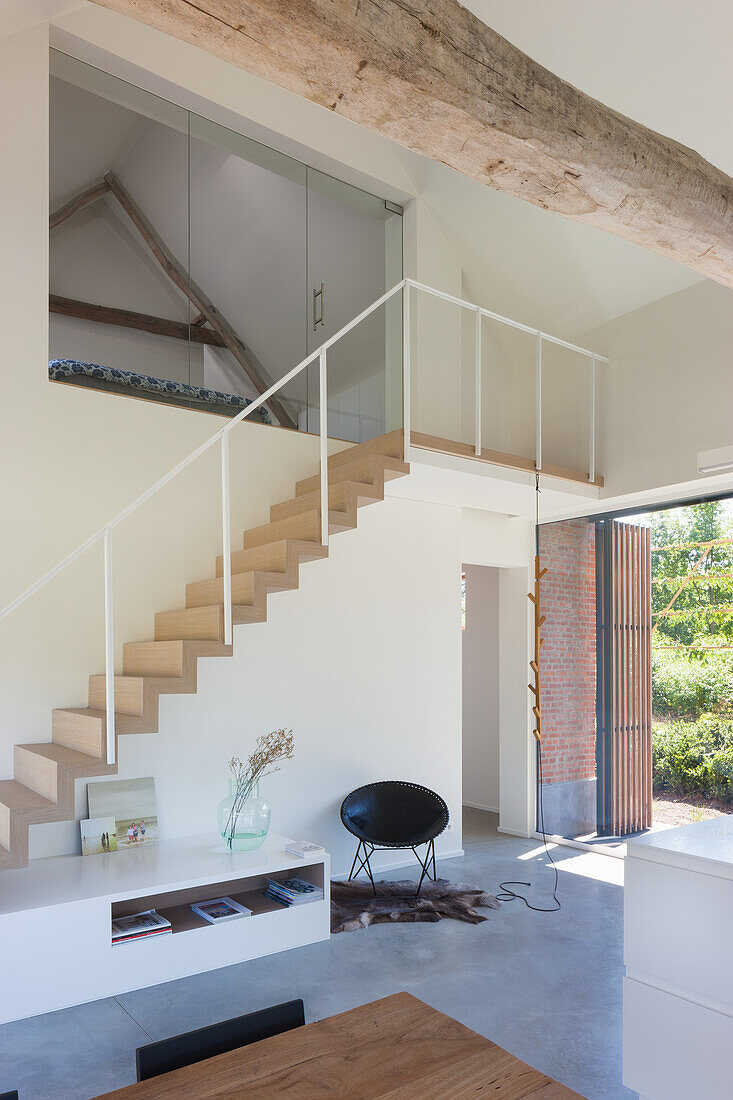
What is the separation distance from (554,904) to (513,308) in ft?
15.4

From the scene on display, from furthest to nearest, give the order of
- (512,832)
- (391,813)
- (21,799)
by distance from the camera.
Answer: (512,832) → (391,813) → (21,799)

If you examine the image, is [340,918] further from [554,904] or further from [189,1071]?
[189,1071]

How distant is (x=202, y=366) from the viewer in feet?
21.1

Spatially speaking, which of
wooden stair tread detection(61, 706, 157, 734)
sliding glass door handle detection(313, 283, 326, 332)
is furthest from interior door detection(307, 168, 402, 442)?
wooden stair tread detection(61, 706, 157, 734)

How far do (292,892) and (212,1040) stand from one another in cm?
295

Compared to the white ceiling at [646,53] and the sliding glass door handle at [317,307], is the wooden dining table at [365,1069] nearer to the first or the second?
the white ceiling at [646,53]

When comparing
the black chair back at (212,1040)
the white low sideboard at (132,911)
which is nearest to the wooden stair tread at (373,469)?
the white low sideboard at (132,911)

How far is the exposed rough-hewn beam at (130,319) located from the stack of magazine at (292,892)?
4.17 m

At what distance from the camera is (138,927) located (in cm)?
405

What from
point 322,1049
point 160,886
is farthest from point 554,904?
point 322,1049

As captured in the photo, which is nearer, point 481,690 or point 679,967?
point 679,967

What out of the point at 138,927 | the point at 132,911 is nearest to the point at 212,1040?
the point at 138,927

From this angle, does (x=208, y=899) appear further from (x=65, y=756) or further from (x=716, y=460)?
(x=716, y=460)

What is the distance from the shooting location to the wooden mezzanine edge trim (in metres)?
5.18
